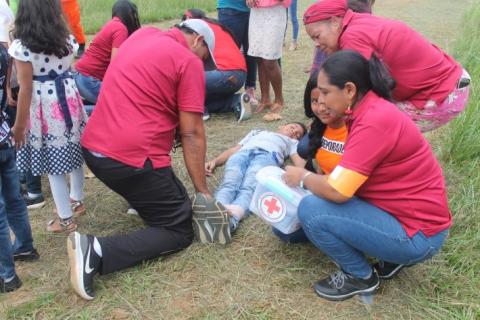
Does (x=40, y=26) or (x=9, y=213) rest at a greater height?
(x=40, y=26)

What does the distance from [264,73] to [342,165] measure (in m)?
2.73

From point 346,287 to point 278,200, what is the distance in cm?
49

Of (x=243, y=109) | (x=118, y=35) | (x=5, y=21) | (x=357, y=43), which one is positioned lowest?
(x=243, y=109)

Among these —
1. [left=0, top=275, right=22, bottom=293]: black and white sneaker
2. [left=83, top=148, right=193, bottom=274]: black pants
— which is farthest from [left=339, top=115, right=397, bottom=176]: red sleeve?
[left=0, top=275, right=22, bottom=293]: black and white sneaker

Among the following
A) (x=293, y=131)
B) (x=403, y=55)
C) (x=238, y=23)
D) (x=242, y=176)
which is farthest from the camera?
(x=238, y=23)

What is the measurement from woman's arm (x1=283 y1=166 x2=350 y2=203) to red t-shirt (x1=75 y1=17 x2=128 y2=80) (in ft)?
7.80

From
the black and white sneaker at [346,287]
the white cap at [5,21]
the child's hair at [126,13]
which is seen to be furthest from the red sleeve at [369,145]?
the child's hair at [126,13]

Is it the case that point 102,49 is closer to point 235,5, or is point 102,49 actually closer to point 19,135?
point 235,5

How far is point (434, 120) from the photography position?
2.80 m

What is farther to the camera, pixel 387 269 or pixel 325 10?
pixel 325 10

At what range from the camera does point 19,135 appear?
254cm

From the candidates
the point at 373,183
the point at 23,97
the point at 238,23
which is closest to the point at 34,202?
the point at 23,97

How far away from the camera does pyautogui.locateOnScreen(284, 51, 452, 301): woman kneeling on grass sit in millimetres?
1844

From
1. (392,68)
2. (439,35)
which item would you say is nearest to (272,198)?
(392,68)
